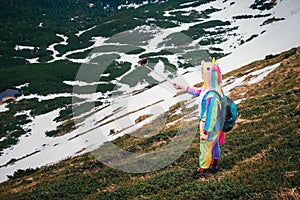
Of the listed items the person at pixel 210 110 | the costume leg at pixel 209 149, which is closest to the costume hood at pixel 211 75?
the person at pixel 210 110

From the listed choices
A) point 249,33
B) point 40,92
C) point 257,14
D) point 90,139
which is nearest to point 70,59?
point 40,92

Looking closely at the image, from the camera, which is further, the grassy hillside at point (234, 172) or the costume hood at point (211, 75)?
the costume hood at point (211, 75)

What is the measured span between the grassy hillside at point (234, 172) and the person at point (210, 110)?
904 mm

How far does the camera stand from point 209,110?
8977 mm

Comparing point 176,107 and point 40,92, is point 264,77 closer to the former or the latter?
point 176,107

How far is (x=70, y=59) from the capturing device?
111062 millimetres

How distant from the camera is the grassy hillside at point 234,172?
26.8 ft

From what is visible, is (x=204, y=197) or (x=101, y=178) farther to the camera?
Result: (x=101, y=178)

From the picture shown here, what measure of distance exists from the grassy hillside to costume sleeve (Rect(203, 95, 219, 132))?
1.69 m

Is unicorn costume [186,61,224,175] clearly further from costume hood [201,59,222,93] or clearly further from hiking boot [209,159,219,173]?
hiking boot [209,159,219,173]

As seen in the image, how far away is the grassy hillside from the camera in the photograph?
816cm

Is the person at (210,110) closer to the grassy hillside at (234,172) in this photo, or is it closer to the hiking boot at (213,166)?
the hiking boot at (213,166)

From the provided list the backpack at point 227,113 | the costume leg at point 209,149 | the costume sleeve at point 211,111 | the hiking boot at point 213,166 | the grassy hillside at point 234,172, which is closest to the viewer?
the grassy hillside at point 234,172

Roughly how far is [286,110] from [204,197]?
7968mm
